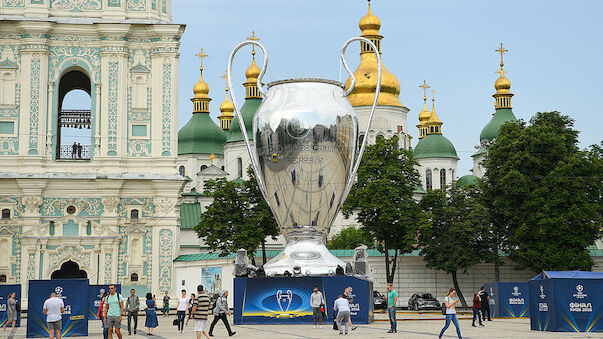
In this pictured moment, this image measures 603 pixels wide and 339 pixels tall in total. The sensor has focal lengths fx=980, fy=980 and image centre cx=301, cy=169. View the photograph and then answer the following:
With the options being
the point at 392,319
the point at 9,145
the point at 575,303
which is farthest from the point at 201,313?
the point at 9,145

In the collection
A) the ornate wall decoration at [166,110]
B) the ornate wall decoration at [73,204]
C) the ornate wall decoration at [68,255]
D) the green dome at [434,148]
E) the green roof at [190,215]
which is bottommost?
the ornate wall decoration at [68,255]

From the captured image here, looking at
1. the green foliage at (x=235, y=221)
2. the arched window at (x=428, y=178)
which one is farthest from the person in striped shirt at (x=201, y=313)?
the arched window at (x=428, y=178)

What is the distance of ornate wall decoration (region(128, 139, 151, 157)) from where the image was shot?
42.8m

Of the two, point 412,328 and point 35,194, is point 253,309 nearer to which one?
point 412,328

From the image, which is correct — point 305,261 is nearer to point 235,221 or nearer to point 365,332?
point 365,332

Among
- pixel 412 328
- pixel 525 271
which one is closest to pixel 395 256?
pixel 525 271

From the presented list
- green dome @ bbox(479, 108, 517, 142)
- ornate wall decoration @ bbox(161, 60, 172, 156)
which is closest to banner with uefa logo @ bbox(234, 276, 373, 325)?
ornate wall decoration @ bbox(161, 60, 172, 156)

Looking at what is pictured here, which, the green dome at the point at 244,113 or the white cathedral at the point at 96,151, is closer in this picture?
the white cathedral at the point at 96,151

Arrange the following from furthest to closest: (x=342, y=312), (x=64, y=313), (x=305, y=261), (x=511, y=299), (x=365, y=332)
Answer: (x=511, y=299) → (x=305, y=261) → (x=365, y=332) → (x=64, y=313) → (x=342, y=312)

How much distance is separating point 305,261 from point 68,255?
1865 cm

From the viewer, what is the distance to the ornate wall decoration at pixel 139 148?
1684 inches

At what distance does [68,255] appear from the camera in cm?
4194

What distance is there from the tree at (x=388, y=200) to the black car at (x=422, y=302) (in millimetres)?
1557

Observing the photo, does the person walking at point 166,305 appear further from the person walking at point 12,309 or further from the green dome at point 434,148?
the green dome at point 434,148
